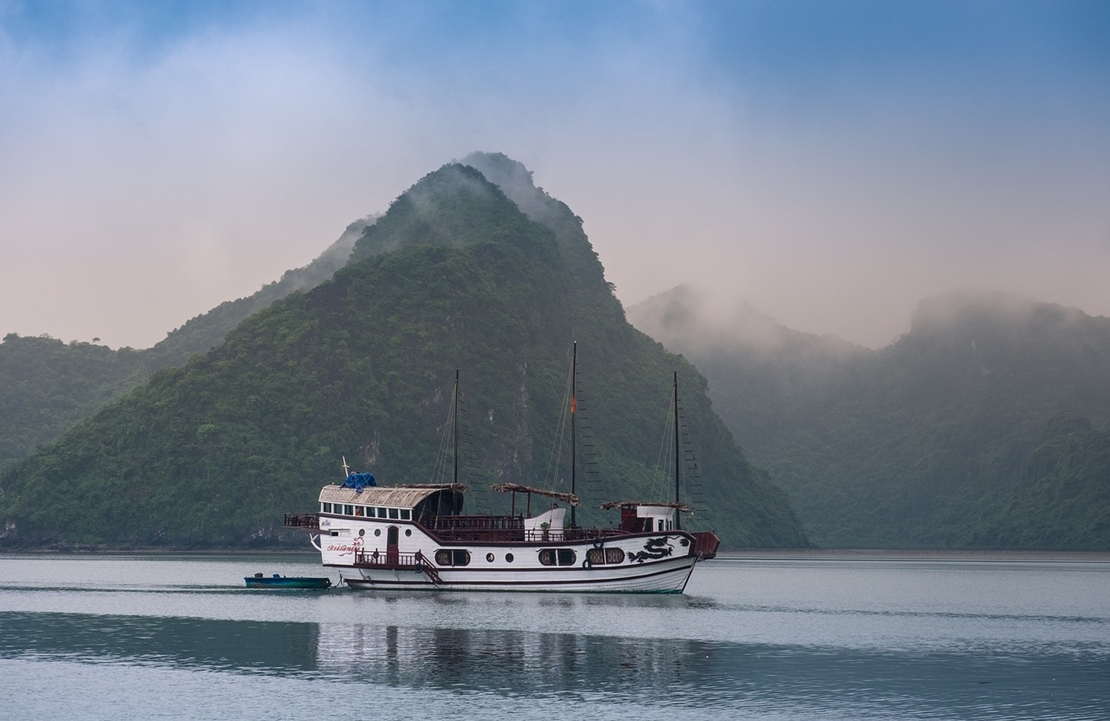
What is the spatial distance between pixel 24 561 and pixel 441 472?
5888 cm

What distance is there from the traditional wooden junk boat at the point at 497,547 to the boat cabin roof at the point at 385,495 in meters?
Result: 0.07

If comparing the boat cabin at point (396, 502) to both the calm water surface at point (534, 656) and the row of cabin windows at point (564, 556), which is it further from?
the calm water surface at point (534, 656)

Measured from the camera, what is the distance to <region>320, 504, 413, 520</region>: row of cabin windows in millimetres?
81812

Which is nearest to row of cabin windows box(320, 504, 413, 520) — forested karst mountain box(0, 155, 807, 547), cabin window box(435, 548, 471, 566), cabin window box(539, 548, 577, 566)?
cabin window box(435, 548, 471, 566)

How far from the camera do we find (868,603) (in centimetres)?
8531

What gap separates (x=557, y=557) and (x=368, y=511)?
1267 centimetres

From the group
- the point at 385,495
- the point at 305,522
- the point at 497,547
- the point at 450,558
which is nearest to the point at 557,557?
the point at 497,547

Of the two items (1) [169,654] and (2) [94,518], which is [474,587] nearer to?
(1) [169,654]

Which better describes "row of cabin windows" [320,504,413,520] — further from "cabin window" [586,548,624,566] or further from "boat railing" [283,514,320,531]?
"cabin window" [586,548,624,566]

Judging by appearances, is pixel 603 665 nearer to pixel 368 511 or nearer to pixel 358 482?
pixel 368 511

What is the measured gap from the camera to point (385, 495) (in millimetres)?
83438

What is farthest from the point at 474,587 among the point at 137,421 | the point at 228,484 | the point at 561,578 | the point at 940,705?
the point at 137,421

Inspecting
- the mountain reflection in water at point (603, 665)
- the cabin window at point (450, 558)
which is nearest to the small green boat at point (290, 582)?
the cabin window at point (450, 558)

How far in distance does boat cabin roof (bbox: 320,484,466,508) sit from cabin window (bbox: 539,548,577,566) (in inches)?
273
